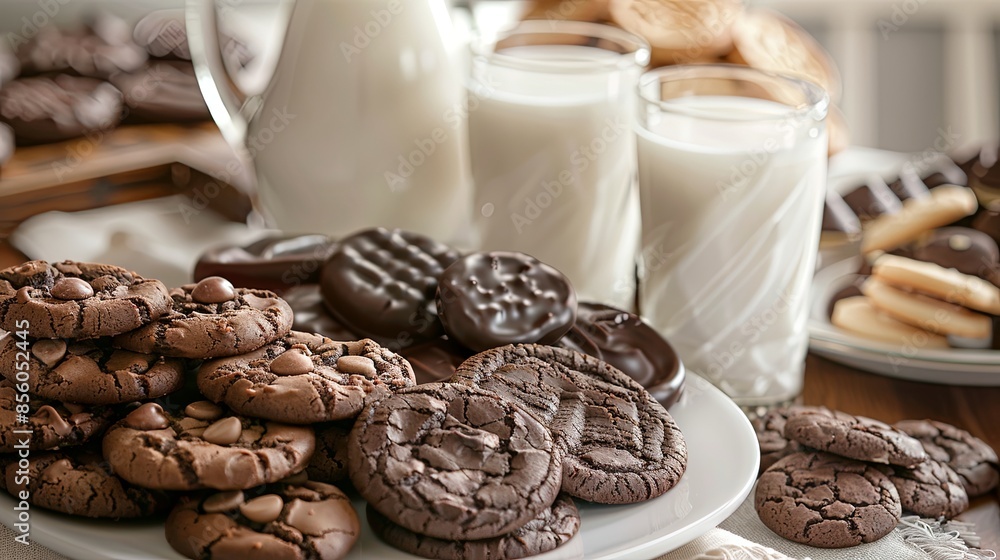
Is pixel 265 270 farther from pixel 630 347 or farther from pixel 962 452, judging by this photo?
pixel 962 452

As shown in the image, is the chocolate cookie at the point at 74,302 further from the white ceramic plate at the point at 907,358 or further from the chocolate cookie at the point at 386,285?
the white ceramic plate at the point at 907,358

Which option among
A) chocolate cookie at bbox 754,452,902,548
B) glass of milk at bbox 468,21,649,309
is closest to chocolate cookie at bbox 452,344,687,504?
chocolate cookie at bbox 754,452,902,548

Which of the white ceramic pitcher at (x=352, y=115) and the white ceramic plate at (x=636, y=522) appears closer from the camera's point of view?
the white ceramic plate at (x=636, y=522)

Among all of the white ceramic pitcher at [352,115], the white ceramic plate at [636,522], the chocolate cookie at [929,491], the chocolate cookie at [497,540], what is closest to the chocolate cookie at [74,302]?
the white ceramic plate at [636,522]

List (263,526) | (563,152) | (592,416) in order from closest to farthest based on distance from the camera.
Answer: (263,526), (592,416), (563,152)

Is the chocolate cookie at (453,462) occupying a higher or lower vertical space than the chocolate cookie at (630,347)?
higher

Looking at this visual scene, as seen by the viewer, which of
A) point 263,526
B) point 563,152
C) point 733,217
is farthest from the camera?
point 563,152

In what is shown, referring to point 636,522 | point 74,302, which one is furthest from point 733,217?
point 74,302
